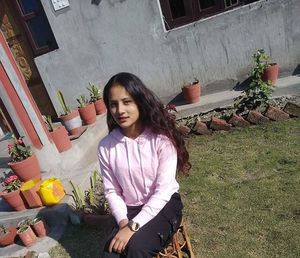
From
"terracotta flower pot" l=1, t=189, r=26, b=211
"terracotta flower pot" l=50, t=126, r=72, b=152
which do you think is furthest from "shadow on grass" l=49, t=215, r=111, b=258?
"terracotta flower pot" l=50, t=126, r=72, b=152

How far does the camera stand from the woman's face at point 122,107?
8.00 ft

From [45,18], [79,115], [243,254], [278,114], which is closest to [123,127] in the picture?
[243,254]

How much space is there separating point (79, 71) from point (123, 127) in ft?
14.6

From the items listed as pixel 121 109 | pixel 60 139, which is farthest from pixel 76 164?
pixel 121 109

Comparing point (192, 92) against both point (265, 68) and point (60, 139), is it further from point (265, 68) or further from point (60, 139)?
point (60, 139)

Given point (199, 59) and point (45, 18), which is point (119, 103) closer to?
point (199, 59)

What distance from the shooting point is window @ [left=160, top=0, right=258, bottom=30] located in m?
6.06

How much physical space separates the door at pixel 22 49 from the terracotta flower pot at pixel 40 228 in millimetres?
4041

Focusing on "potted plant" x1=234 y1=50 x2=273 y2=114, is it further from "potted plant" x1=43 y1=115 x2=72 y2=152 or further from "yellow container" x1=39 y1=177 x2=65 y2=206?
"yellow container" x1=39 y1=177 x2=65 y2=206

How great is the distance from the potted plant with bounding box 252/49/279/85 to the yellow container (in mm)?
3799

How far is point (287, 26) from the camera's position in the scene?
5.62 metres

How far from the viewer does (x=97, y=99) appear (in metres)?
6.40

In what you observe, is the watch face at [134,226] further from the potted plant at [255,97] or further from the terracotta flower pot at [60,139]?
the potted plant at [255,97]

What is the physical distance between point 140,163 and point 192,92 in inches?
147
